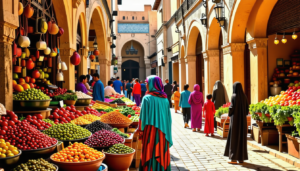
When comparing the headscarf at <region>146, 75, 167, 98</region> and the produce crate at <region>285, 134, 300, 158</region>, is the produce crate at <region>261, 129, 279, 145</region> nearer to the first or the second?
the produce crate at <region>285, 134, 300, 158</region>

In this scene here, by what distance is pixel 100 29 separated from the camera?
672 inches

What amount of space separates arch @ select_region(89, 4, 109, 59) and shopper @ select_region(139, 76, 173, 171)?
11324 millimetres

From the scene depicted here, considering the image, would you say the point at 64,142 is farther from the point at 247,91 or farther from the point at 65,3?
the point at 247,91

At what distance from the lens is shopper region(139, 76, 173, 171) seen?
4281mm

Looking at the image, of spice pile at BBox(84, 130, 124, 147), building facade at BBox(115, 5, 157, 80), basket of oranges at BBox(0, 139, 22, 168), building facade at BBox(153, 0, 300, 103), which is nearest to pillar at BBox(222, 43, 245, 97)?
building facade at BBox(153, 0, 300, 103)

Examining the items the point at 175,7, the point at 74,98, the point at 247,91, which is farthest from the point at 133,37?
the point at 74,98

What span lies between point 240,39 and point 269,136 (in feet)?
12.9

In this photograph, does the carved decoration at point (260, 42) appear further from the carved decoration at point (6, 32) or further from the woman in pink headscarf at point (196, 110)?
the carved decoration at point (6, 32)

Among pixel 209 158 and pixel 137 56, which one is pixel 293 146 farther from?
pixel 137 56

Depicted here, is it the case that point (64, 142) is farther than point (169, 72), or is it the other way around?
point (169, 72)

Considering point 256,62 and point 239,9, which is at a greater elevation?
point 239,9

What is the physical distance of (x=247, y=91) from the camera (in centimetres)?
1114

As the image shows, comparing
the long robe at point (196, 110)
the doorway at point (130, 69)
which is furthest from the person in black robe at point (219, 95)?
the doorway at point (130, 69)

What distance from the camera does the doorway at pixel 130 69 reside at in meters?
40.0
